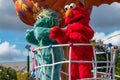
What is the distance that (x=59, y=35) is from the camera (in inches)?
155

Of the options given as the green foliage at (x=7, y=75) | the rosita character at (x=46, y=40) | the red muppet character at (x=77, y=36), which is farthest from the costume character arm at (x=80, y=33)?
the green foliage at (x=7, y=75)

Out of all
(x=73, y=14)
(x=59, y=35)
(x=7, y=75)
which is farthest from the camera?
(x=7, y=75)

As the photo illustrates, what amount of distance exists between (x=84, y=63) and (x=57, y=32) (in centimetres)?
41

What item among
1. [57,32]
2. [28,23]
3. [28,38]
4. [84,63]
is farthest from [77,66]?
[28,23]

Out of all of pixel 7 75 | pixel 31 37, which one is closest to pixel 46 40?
pixel 31 37

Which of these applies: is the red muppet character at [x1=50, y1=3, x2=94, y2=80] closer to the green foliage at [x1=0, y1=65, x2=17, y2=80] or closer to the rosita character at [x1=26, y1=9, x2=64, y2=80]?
the rosita character at [x1=26, y1=9, x2=64, y2=80]

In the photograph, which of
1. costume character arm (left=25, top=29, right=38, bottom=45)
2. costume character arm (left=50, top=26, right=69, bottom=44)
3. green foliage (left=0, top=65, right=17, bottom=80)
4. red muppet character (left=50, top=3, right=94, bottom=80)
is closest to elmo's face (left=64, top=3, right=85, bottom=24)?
red muppet character (left=50, top=3, right=94, bottom=80)

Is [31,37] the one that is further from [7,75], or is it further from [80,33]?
[7,75]

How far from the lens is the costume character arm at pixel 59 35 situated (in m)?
3.93

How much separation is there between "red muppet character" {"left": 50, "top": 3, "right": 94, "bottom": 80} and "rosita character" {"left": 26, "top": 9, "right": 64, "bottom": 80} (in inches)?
12.0

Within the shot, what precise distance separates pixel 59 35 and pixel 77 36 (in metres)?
0.18

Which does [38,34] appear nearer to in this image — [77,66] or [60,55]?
[60,55]

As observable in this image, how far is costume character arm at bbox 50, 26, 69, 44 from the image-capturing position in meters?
3.93

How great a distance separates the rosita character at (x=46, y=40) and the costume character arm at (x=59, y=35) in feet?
0.80
